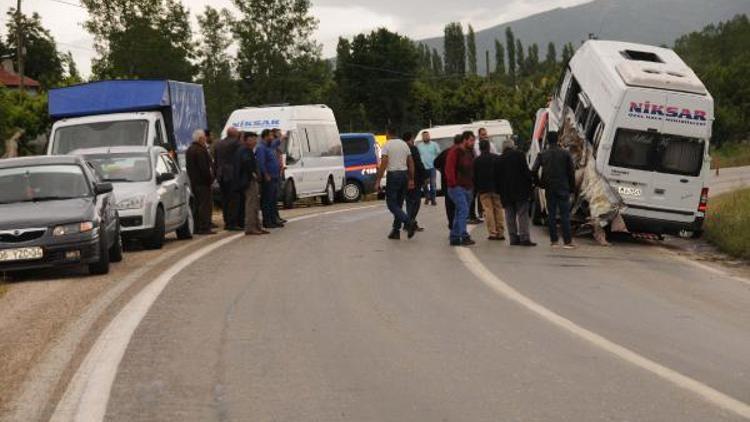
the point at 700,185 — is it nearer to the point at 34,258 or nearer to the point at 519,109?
the point at 34,258

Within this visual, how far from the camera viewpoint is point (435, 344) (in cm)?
874

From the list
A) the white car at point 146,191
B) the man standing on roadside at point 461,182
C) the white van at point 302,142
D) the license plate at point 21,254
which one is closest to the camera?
the license plate at point 21,254

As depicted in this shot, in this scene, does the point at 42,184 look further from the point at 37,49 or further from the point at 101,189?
the point at 37,49

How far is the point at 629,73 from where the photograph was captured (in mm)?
20453

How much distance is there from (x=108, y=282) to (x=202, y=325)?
13.2 feet

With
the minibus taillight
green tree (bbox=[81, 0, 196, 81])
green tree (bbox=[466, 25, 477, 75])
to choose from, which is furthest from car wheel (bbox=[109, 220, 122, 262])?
green tree (bbox=[466, 25, 477, 75])

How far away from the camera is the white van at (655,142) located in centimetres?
2016

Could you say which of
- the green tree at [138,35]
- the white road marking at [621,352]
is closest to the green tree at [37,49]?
the green tree at [138,35]

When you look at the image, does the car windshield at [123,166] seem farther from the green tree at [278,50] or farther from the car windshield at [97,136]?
Result: the green tree at [278,50]

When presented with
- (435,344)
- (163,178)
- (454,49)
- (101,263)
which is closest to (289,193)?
(163,178)

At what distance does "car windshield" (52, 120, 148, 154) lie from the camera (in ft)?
71.1

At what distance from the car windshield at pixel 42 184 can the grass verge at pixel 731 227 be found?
10077 millimetres

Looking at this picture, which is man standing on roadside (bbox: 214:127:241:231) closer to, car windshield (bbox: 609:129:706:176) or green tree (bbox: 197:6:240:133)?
car windshield (bbox: 609:129:706:176)

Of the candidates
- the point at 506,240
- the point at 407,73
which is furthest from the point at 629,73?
the point at 407,73
